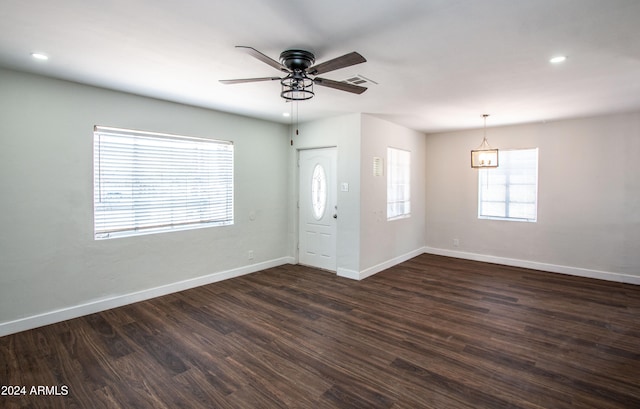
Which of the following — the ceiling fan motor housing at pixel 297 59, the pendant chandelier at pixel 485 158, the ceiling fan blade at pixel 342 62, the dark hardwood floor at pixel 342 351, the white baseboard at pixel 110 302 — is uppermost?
the ceiling fan motor housing at pixel 297 59

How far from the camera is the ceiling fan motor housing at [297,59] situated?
2.58m

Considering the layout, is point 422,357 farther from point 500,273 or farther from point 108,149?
point 108,149

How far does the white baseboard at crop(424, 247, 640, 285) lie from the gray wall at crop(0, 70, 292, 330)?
500 cm

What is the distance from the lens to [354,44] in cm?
250

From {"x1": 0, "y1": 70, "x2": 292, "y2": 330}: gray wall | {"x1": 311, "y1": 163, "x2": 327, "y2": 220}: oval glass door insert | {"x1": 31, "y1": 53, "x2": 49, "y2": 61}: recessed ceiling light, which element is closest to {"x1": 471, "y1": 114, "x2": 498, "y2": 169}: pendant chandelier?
{"x1": 311, "y1": 163, "x2": 327, "y2": 220}: oval glass door insert

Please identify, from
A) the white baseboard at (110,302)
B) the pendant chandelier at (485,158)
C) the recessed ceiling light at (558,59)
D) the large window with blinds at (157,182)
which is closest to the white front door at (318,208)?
the white baseboard at (110,302)

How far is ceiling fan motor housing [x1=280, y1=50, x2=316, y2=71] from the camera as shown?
2578mm

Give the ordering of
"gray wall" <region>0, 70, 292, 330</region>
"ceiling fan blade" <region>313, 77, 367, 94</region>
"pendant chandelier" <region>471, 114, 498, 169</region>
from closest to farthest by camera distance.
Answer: "ceiling fan blade" <region>313, 77, 367, 94</region>
"gray wall" <region>0, 70, 292, 330</region>
"pendant chandelier" <region>471, 114, 498, 169</region>

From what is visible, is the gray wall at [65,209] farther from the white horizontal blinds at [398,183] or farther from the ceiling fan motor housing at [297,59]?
the white horizontal blinds at [398,183]

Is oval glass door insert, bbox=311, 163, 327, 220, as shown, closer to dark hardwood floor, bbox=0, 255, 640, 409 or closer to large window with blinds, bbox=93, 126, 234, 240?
large window with blinds, bbox=93, 126, 234, 240

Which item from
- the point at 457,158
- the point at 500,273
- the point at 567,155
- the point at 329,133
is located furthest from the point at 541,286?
the point at 329,133

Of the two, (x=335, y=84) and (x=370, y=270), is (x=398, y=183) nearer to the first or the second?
(x=370, y=270)

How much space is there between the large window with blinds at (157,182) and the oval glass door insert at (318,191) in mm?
1484

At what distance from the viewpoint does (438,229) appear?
269 inches
